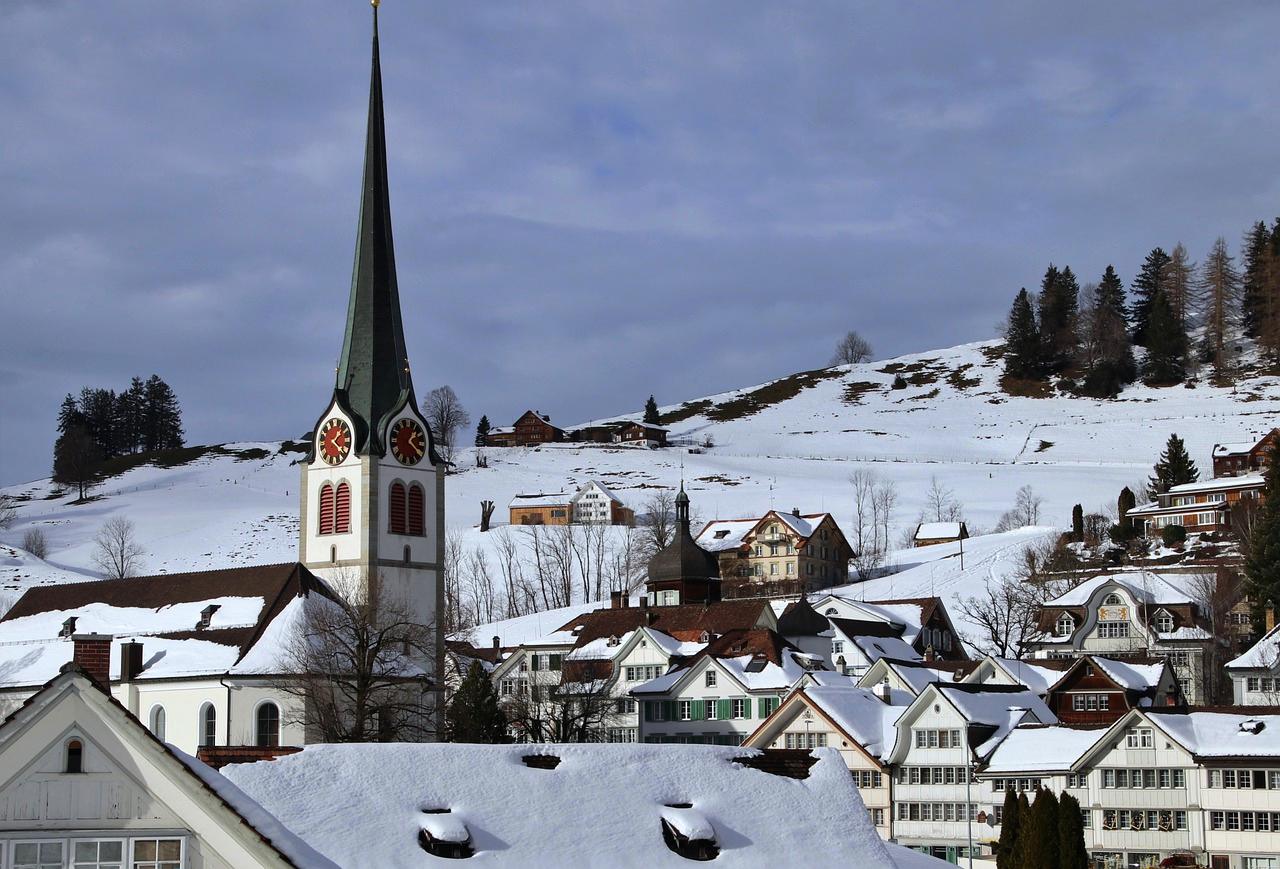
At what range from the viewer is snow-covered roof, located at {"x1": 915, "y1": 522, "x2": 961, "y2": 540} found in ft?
482

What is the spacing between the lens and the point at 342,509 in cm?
7562

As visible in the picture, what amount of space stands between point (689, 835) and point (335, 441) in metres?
53.0

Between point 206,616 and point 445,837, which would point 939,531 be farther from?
point 445,837

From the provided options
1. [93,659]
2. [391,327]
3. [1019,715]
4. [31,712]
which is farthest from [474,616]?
[31,712]

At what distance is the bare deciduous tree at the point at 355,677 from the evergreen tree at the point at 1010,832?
20.3 meters

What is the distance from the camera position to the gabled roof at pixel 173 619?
67.3 m

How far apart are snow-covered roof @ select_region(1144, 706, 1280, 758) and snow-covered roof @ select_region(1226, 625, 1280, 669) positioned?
17.2 meters

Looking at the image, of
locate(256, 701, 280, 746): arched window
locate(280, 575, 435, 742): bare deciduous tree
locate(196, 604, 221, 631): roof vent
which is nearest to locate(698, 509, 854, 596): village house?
locate(196, 604, 221, 631): roof vent

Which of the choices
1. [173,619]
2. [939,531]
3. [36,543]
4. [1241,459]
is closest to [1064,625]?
[939,531]

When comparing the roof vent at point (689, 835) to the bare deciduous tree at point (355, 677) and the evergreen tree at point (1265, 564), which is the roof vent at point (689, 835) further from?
the evergreen tree at point (1265, 564)

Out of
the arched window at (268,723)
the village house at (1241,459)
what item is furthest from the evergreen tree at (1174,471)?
the arched window at (268,723)

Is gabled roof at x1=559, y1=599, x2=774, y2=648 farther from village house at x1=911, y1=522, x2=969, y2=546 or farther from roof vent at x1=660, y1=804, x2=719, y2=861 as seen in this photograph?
roof vent at x1=660, y1=804, x2=719, y2=861

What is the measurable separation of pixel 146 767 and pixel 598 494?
15584 cm

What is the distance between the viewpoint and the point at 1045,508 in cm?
15738
